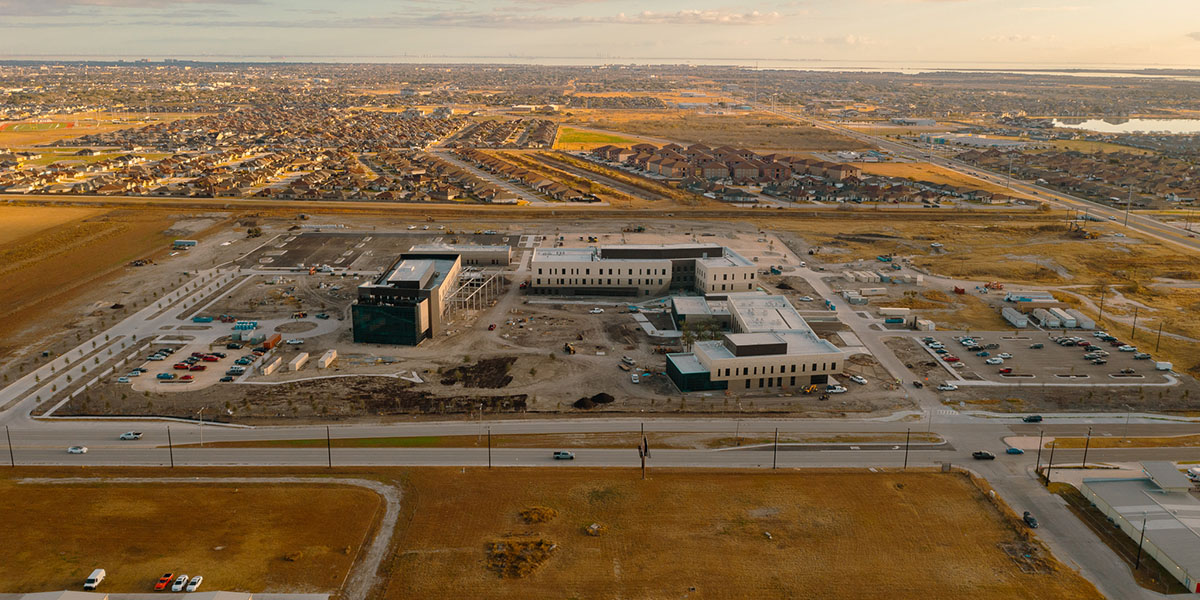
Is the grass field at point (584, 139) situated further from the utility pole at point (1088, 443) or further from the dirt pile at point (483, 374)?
the utility pole at point (1088, 443)

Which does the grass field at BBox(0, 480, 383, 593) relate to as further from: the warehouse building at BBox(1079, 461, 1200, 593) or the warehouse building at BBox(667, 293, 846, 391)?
the warehouse building at BBox(1079, 461, 1200, 593)

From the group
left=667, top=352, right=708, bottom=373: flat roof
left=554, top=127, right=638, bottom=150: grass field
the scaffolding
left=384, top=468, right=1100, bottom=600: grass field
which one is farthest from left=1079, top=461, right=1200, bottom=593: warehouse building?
left=554, top=127, right=638, bottom=150: grass field

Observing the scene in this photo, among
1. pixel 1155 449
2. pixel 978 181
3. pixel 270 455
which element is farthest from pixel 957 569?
pixel 978 181

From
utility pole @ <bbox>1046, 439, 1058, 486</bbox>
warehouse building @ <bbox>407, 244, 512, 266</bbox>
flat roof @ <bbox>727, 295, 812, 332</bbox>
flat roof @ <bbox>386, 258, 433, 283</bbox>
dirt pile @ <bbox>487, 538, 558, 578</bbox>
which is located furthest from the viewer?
warehouse building @ <bbox>407, 244, 512, 266</bbox>

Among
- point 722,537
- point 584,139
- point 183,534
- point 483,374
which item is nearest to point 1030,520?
point 722,537

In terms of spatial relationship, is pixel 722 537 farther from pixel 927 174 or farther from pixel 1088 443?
pixel 927 174

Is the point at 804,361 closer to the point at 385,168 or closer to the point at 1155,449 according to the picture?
the point at 1155,449
